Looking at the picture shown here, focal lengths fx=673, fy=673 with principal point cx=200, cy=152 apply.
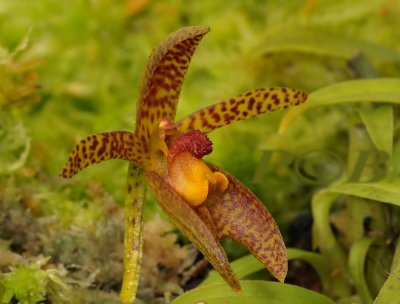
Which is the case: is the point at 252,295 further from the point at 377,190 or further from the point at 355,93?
the point at 355,93

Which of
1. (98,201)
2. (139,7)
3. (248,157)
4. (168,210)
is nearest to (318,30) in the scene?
(248,157)

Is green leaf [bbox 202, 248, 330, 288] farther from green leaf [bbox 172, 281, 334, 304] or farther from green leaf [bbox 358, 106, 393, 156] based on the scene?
green leaf [bbox 358, 106, 393, 156]

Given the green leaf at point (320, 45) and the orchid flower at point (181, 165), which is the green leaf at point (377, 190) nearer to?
the orchid flower at point (181, 165)

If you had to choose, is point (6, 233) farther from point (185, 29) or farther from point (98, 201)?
point (185, 29)

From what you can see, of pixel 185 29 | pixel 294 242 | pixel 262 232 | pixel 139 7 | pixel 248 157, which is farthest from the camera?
pixel 139 7

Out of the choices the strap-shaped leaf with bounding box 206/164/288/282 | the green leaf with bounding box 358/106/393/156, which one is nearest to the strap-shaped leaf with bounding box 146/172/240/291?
the strap-shaped leaf with bounding box 206/164/288/282

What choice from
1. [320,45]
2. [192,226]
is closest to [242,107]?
[192,226]
